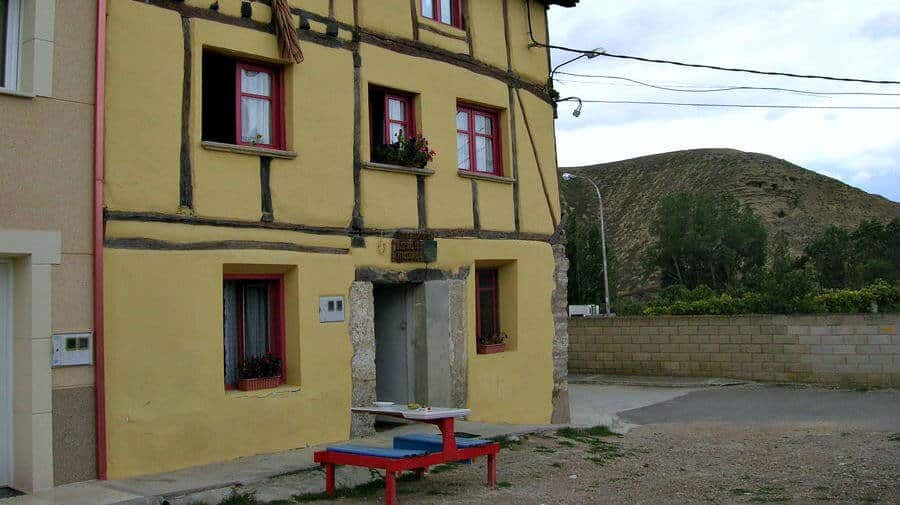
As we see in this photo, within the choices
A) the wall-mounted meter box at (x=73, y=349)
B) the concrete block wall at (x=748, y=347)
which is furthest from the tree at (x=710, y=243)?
the wall-mounted meter box at (x=73, y=349)

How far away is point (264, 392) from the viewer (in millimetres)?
9453

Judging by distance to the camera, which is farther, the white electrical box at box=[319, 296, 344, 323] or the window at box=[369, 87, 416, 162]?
the window at box=[369, 87, 416, 162]

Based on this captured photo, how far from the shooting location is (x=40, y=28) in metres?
7.72

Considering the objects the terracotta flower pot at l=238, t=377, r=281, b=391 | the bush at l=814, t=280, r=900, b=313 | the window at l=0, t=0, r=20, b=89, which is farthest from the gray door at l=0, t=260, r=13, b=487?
the bush at l=814, t=280, r=900, b=313

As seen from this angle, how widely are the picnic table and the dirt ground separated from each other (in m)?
0.34

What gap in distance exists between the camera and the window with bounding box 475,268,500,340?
12837mm

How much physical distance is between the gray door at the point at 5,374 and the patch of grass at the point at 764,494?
630 centimetres

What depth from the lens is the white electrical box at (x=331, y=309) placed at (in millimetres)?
10117

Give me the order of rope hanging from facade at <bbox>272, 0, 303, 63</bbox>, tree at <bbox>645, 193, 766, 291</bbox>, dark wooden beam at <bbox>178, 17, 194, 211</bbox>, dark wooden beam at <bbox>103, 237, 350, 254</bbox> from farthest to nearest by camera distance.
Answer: tree at <bbox>645, 193, 766, 291</bbox> < rope hanging from facade at <bbox>272, 0, 303, 63</bbox> < dark wooden beam at <bbox>178, 17, 194, 211</bbox> < dark wooden beam at <bbox>103, 237, 350, 254</bbox>

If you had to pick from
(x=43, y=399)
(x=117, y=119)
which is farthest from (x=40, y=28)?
(x=43, y=399)

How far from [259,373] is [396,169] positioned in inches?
122

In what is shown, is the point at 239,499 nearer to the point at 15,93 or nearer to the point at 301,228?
the point at 301,228

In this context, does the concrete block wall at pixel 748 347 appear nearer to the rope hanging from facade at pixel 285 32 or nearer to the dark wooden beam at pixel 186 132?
the rope hanging from facade at pixel 285 32

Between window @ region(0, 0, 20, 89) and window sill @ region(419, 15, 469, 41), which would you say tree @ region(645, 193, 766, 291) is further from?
window @ region(0, 0, 20, 89)
